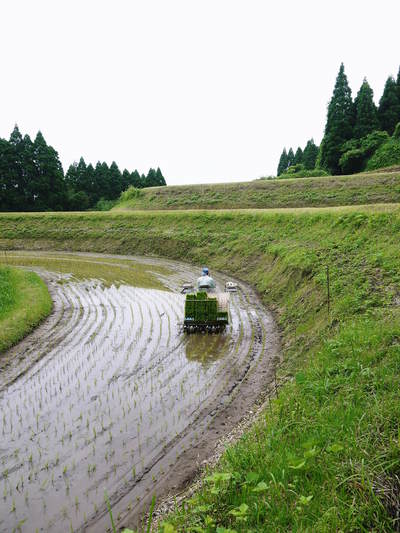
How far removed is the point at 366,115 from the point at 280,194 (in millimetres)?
17874

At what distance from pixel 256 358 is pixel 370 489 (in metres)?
7.48

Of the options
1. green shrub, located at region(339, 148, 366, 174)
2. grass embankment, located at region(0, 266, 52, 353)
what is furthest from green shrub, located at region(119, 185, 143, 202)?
grass embankment, located at region(0, 266, 52, 353)

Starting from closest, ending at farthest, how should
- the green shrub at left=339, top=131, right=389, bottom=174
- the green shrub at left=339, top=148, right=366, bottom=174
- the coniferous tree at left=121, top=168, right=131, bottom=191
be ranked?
the green shrub at left=339, top=131, right=389, bottom=174 < the green shrub at left=339, top=148, right=366, bottom=174 < the coniferous tree at left=121, top=168, right=131, bottom=191

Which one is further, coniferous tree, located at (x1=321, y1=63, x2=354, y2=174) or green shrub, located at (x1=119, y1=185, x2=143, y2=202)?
green shrub, located at (x1=119, y1=185, x2=143, y2=202)

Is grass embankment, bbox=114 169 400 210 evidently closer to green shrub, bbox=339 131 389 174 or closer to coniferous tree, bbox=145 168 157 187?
green shrub, bbox=339 131 389 174

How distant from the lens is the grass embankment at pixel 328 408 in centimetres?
419

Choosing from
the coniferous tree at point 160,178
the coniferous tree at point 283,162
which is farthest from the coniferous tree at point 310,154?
the coniferous tree at point 160,178

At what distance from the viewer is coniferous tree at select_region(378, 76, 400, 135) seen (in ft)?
155

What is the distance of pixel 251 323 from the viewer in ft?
48.6

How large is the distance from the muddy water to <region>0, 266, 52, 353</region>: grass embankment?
0.55m

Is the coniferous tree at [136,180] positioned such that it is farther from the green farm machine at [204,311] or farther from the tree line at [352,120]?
the green farm machine at [204,311]

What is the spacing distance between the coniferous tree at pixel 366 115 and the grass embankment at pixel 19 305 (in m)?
40.8

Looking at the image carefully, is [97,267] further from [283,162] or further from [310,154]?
[283,162]

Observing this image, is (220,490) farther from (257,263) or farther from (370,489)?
(257,263)
